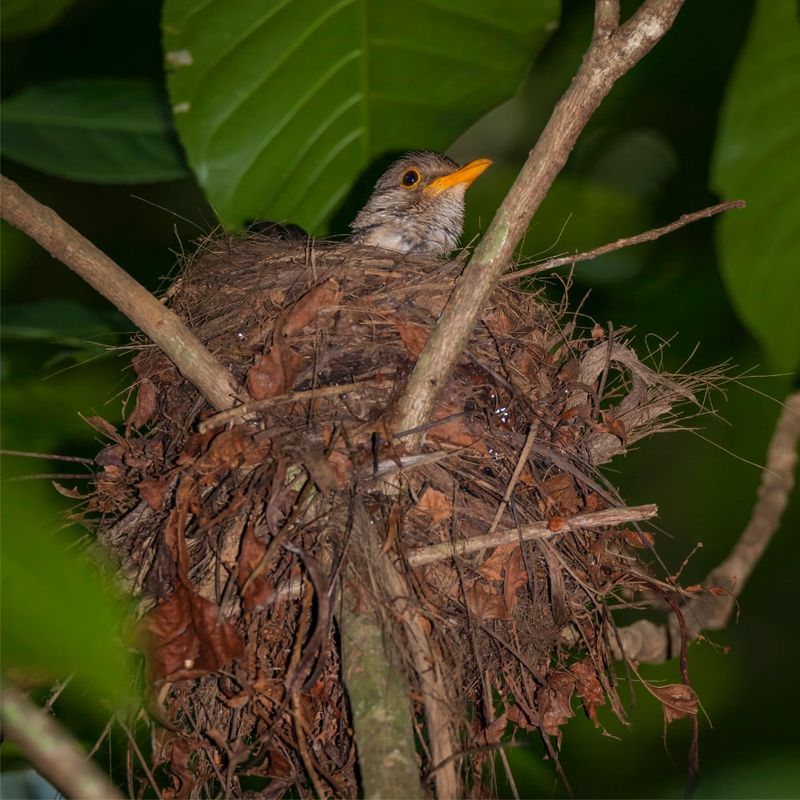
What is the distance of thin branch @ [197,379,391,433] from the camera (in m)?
2.55

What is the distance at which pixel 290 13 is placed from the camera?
362cm

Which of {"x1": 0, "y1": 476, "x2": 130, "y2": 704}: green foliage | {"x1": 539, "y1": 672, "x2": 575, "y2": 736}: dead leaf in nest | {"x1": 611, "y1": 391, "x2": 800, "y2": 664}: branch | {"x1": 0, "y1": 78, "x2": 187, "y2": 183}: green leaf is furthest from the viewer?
{"x1": 0, "y1": 78, "x2": 187, "y2": 183}: green leaf

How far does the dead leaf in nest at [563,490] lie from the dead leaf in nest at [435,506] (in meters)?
0.33

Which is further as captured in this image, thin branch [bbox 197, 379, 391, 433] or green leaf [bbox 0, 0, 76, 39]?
green leaf [bbox 0, 0, 76, 39]

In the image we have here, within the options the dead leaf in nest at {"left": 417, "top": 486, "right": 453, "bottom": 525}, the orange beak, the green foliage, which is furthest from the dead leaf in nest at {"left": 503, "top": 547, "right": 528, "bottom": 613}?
the orange beak

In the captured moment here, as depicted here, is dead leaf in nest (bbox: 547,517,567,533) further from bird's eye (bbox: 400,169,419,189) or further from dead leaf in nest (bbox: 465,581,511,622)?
bird's eye (bbox: 400,169,419,189)

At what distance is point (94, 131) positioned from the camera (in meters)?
4.71

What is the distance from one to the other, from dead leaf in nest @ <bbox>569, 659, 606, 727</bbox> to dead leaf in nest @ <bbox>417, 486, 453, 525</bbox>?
2.04 feet

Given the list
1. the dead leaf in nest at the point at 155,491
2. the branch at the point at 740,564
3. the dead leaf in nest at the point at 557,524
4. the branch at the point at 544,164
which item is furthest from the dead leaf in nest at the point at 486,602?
the branch at the point at 740,564

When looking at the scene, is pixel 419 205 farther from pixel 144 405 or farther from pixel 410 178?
pixel 144 405

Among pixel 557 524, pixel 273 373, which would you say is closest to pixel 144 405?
pixel 273 373

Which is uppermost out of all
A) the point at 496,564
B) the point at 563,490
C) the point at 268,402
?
the point at 268,402

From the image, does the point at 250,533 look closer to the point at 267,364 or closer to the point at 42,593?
the point at 267,364

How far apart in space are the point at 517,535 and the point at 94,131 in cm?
309
